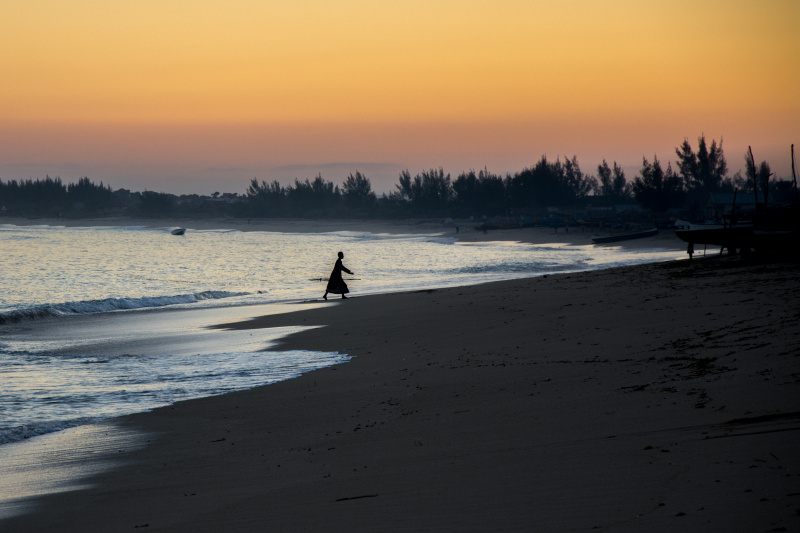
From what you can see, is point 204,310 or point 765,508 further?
point 204,310

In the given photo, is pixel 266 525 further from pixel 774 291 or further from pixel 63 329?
pixel 63 329

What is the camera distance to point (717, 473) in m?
3.72

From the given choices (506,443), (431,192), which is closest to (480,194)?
(431,192)

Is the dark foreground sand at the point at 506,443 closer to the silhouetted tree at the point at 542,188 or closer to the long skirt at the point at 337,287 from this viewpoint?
the long skirt at the point at 337,287

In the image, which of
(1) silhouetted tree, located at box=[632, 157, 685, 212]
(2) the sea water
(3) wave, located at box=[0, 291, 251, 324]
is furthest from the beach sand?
(1) silhouetted tree, located at box=[632, 157, 685, 212]

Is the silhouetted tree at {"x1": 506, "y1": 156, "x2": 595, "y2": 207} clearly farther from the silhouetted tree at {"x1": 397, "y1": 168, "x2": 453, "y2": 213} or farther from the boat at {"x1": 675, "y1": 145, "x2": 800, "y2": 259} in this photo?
the boat at {"x1": 675, "y1": 145, "x2": 800, "y2": 259}

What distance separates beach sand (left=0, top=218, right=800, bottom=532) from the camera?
3.65 meters

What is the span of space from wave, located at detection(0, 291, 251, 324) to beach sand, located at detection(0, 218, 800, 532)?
531 inches

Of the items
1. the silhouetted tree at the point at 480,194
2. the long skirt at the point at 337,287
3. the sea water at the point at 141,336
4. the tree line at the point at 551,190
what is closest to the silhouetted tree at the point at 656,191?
the tree line at the point at 551,190

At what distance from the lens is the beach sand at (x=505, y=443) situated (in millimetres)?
3650

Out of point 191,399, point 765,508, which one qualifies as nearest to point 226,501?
point 765,508

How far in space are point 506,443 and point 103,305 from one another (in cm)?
2045

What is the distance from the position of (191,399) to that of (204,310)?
12945 mm

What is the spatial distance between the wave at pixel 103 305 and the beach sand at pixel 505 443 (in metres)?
13.5
